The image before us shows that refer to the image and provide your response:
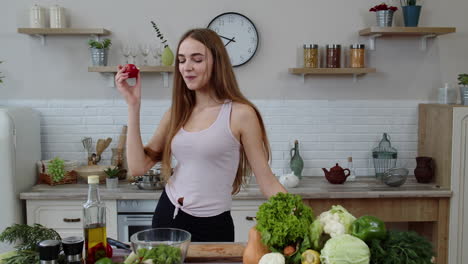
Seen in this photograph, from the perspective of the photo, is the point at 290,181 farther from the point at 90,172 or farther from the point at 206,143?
the point at 206,143

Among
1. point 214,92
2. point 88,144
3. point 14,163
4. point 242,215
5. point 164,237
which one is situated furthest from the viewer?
point 88,144

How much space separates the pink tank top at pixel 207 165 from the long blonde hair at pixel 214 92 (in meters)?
0.06

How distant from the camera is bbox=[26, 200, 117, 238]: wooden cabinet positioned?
377 centimetres

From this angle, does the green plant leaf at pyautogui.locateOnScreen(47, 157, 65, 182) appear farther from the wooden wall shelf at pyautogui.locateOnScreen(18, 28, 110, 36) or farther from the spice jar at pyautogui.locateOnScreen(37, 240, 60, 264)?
the spice jar at pyautogui.locateOnScreen(37, 240, 60, 264)

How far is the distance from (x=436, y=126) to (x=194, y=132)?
2.62 meters

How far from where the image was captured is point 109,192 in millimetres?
3789

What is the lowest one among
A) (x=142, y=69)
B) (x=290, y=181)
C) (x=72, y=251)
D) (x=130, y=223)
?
(x=130, y=223)

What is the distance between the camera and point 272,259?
1528mm

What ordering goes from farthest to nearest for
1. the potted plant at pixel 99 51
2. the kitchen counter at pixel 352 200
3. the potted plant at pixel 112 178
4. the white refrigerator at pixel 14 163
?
1. the potted plant at pixel 99 51
2. the potted plant at pixel 112 178
3. the kitchen counter at pixel 352 200
4. the white refrigerator at pixel 14 163

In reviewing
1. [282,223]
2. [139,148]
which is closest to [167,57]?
[139,148]

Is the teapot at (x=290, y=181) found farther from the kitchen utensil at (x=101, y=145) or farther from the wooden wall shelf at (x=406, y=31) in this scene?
the kitchen utensil at (x=101, y=145)

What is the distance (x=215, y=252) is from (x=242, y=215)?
6.07 feet

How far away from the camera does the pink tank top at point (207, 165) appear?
7.16 feet

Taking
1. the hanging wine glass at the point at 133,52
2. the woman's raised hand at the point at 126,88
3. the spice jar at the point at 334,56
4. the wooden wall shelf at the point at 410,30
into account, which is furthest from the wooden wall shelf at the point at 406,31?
the woman's raised hand at the point at 126,88
